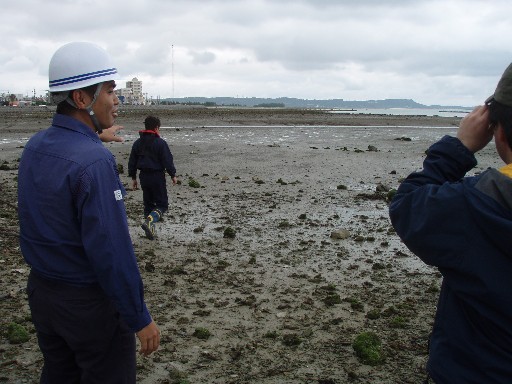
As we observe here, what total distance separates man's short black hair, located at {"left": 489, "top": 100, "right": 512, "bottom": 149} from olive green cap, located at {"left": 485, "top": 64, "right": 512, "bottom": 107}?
0.7 inches

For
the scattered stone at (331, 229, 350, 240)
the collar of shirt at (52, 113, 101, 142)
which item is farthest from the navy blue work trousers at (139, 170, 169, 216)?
the collar of shirt at (52, 113, 101, 142)

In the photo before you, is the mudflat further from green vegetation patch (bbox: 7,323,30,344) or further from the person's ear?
the person's ear

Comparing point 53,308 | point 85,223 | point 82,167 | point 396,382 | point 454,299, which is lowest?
point 396,382

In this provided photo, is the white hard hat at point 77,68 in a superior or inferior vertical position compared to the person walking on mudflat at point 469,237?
superior

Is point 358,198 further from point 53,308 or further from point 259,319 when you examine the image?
point 53,308

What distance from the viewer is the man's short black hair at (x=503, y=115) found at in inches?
77.2

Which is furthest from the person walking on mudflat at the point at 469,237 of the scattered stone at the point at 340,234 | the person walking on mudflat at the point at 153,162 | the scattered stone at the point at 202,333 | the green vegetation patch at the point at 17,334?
the person walking on mudflat at the point at 153,162

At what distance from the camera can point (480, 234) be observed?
6.25ft

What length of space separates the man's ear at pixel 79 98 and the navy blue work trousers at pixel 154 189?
252 inches

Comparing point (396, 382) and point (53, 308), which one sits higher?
point (53, 308)

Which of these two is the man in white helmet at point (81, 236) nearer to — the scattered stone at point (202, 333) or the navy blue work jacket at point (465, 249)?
the navy blue work jacket at point (465, 249)

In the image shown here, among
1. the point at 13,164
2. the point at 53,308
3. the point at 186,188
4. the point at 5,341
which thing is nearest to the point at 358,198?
the point at 186,188

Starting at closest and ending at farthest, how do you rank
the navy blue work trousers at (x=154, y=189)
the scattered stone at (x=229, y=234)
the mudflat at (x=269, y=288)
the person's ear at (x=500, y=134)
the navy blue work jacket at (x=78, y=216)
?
1. the person's ear at (x=500, y=134)
2. the navy blue work jacket at (x=78, y=216)
3. the mudflat at (x=269, y=288)
4. the scattered stone at (x=229, y=234)
5. the navy blue work trousers at (x=154, y=189)

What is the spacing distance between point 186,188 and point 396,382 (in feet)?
31.8
